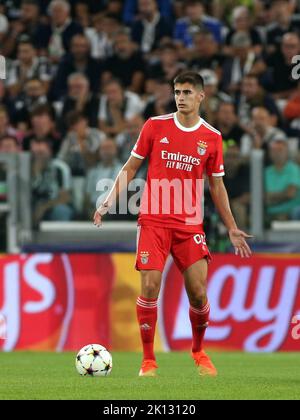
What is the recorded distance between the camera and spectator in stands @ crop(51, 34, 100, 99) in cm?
1852

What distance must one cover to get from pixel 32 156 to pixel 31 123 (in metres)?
2.40

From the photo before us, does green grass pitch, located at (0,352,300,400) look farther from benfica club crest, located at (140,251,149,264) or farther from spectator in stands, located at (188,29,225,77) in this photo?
spectator in stands, located at (188,29,225,77)

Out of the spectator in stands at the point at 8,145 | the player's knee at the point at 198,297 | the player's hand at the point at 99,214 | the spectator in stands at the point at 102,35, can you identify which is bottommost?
the player's knee at the point at 198,297

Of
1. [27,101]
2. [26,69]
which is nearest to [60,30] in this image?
[26,69]

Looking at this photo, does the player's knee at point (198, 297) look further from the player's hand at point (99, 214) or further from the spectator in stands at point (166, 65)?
the spectator in stands at point (166, 65)

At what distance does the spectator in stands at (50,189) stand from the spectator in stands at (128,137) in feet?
2.32

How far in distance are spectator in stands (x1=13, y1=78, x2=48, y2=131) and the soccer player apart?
778cm

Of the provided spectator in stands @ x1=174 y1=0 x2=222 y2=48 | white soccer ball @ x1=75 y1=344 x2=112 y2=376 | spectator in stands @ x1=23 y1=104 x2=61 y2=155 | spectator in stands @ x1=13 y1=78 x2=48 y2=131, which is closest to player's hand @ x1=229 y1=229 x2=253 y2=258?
white soccer ball @ x1=75 y1=344 x2=112 y2=376

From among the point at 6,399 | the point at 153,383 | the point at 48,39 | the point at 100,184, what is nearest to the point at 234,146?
the point at 100,184

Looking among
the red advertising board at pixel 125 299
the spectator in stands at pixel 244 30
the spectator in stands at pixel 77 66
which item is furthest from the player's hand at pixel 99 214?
the spectator in stands at pixel 77 66

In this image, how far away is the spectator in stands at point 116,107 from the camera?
17156mm

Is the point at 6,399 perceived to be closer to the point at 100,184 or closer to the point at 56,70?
the point at 100,184
